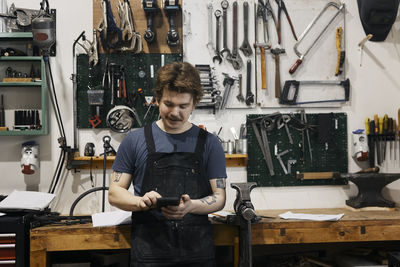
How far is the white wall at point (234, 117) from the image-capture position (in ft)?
9.88

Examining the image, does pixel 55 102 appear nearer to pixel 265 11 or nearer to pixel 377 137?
pixel 265 11

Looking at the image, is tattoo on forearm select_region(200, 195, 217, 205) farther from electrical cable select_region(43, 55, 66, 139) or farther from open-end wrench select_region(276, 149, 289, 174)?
electrical cable select_region(43, 55, 66, 139)

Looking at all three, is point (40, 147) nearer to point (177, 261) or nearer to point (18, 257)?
point (18, 257)

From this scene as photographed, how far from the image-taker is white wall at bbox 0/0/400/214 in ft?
9.88

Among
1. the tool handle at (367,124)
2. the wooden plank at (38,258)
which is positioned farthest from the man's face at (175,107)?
the tool handle at (367,124)

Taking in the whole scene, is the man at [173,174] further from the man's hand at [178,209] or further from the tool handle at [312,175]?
the tool handle at [312,175]

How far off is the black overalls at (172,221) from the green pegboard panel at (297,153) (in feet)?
4.18

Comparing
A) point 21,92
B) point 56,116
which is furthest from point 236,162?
point 21,92

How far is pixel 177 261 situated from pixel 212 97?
1.54m

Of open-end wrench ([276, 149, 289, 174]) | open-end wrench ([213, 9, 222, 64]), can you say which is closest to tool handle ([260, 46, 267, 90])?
open-end wrench ([213, 9, 222, 64])

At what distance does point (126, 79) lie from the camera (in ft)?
10.0

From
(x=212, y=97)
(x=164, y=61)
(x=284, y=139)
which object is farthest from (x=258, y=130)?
(x=164, y=61)

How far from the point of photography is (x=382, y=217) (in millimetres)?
2568

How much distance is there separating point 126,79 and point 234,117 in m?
0.92
